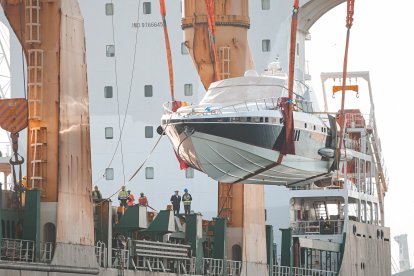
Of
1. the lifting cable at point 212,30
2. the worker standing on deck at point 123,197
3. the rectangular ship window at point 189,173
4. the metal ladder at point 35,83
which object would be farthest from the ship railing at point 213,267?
the rectangular ship window at point 189,173

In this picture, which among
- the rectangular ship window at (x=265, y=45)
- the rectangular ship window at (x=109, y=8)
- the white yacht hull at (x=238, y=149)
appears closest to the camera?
the white yacht hull at (x=238, y=149)

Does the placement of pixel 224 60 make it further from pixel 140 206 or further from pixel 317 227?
pixel 317 227

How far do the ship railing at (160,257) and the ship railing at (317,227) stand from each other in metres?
18.7

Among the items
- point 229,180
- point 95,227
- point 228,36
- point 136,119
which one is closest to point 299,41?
point 136,119

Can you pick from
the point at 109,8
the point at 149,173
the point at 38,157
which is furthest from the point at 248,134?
the point at 109,8

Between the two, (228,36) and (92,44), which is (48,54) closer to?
(228,36)

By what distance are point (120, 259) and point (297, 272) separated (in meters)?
16.8

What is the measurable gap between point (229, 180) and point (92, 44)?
20945mm

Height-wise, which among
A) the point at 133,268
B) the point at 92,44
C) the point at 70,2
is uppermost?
the point at 92,44

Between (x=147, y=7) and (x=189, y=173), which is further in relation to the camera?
(x=147, y=7)

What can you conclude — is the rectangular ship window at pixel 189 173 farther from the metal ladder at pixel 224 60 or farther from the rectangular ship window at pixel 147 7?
the metal ladder at pixel 224 60

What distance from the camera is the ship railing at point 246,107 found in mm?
39656

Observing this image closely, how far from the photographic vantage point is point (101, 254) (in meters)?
37.7

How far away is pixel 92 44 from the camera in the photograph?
200ft
